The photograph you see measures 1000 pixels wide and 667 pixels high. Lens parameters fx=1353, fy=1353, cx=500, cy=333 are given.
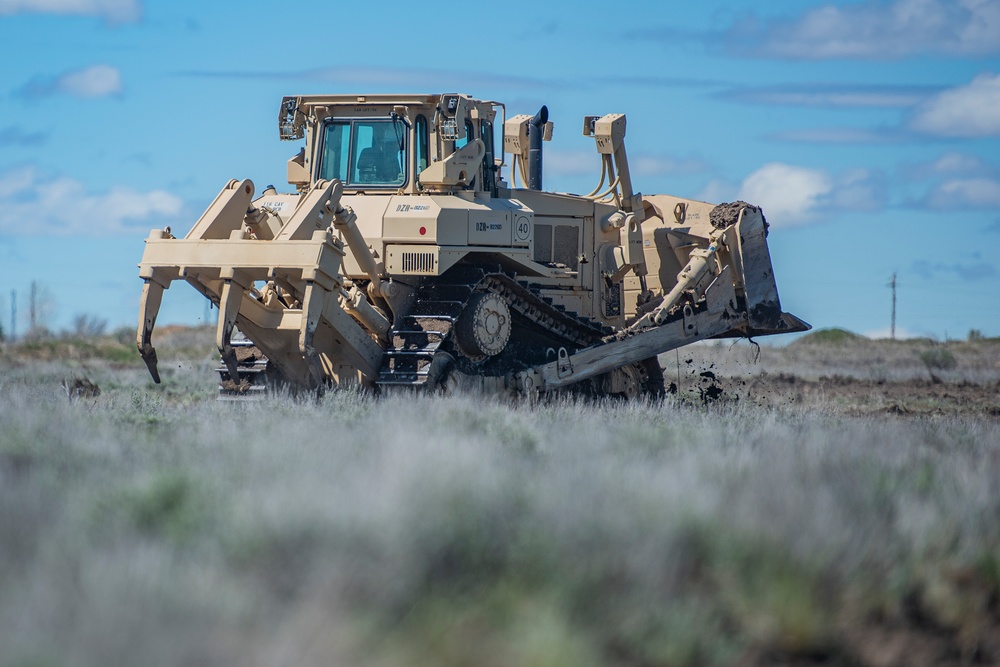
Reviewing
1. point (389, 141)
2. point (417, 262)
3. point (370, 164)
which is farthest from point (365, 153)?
point (417, 262)

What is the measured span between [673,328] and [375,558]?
11839mm

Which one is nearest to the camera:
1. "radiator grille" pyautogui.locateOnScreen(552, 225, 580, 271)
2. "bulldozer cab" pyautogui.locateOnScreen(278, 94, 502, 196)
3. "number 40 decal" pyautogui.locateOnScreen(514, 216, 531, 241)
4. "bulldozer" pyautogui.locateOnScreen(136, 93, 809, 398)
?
"bulldozer" pyautogui.locateOnScreen(136, 93, 809, 398)

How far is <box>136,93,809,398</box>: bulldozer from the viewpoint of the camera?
45.9 feet

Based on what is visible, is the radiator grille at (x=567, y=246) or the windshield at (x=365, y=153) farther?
the radiator grille at (x=567, y=246)

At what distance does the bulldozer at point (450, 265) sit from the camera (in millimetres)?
14000

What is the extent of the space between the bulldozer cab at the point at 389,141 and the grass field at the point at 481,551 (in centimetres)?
580

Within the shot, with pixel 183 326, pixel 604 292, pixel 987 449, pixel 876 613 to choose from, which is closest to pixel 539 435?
pixel 987 449

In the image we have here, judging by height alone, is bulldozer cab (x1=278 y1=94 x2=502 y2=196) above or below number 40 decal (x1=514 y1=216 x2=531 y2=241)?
above

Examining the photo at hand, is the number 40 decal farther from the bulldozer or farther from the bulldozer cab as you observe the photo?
the bulldozer cab

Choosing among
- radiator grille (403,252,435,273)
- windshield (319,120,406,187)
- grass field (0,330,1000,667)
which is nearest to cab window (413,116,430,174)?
windshield (319,120,406,187)

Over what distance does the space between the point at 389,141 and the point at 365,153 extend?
352 millimetres

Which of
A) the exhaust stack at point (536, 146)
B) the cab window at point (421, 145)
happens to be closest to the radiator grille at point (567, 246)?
the exhaust stack at point (536, 146)

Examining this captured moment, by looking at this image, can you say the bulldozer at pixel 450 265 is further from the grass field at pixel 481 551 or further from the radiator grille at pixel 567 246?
the grass field at pixel 481 551

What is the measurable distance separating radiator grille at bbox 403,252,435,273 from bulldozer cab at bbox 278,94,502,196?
0.98m
